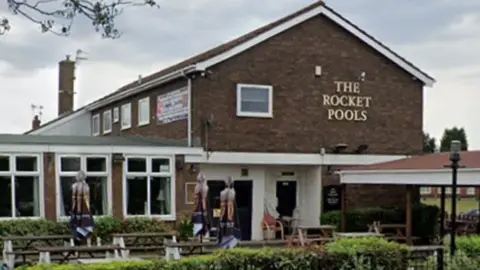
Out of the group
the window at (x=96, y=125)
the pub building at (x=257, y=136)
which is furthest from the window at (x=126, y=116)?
the window at (x=96, y=125)

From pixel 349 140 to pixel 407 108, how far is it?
97.5 inches

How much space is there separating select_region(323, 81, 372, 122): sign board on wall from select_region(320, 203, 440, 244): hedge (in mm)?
2996

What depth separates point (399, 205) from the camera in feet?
81.6

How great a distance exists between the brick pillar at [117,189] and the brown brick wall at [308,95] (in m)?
2.65

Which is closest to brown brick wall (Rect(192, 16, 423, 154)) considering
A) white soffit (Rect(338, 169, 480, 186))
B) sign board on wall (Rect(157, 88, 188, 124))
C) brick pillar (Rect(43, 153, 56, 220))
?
sign board on wall (Rect(157, 88, 188, 124))

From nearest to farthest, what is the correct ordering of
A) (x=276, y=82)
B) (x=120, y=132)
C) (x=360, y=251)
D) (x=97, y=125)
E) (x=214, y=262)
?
(x=214, y=262)
(x=360, y=251)
(x=276, y=82)
(x=120, y=132)
(x=97, y=125)

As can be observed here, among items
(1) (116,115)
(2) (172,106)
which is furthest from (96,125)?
(2) (172,106)

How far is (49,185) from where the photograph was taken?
20000mm

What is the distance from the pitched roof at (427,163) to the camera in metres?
19.1

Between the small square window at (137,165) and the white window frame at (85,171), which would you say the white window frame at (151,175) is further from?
the white window frame at (85,171)

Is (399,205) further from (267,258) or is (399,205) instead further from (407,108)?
(267,258)

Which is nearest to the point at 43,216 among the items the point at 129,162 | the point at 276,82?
the point at 129,162

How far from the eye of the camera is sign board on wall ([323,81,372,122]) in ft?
78.3

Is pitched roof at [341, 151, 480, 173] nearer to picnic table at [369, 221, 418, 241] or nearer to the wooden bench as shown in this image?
picnic table at [369, 221, 418, 241]
